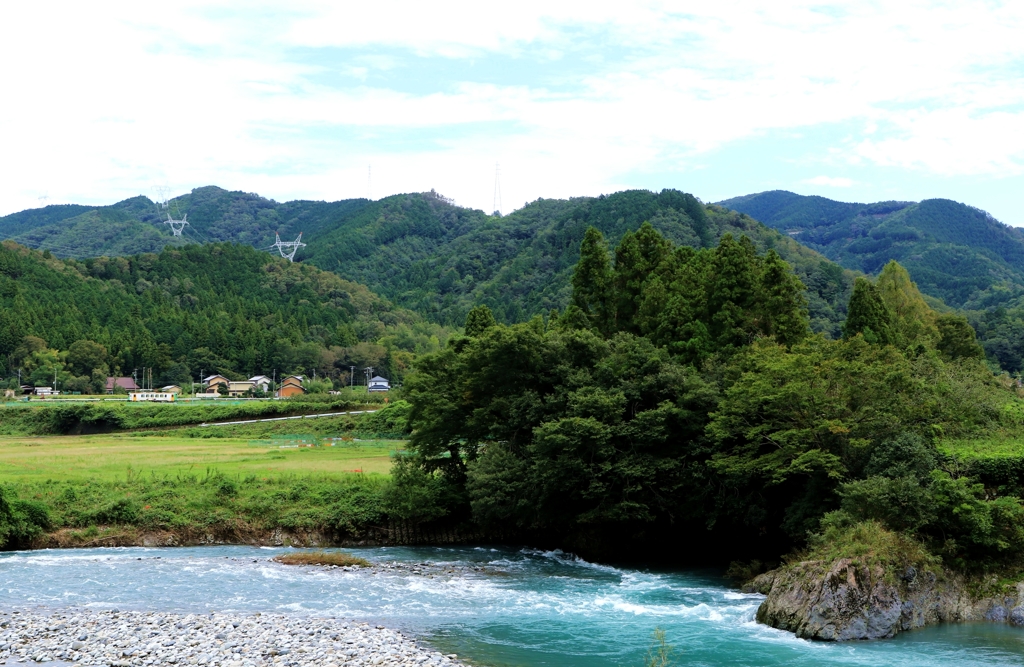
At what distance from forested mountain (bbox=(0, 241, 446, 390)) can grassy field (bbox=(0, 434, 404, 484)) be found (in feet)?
201

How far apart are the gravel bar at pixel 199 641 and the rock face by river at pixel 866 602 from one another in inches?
351

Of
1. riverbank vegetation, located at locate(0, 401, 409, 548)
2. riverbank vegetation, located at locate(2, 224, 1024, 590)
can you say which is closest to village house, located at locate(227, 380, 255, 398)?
riverbank vegetation, located at locate(0, 401, 409, 548)

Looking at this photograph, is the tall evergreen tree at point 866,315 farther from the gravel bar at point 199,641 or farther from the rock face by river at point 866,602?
the gravel bar at point 199,641

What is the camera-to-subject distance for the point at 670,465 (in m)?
32.8

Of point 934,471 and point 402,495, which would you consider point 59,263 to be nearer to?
point 402,495

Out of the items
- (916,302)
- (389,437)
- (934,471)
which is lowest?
(389,437)

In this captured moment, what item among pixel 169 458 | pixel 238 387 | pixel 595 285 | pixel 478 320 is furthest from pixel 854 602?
pixel 238 387

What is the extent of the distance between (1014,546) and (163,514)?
29.1 meters

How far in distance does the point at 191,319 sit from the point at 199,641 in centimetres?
13864

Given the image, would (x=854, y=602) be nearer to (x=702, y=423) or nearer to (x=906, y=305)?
(x=702, y=423)

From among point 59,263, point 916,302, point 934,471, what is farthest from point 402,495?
point 59,263

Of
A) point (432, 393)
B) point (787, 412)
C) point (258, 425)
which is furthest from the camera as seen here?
point (258, 425)

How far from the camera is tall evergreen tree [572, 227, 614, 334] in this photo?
4375 cm

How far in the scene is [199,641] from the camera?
2141cm
